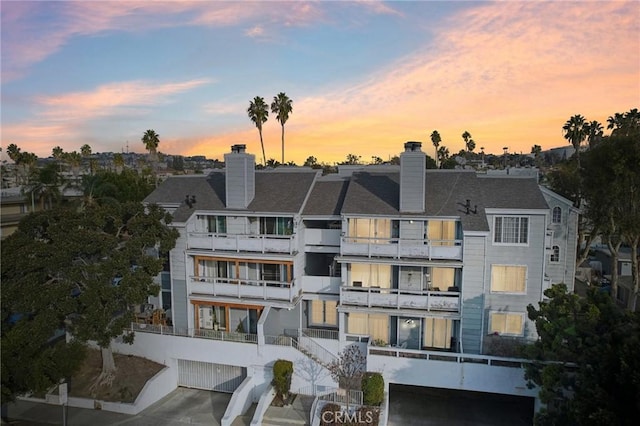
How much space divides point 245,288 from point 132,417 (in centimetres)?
864

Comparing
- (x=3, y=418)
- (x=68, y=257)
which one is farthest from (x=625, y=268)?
(x=3, y=418)

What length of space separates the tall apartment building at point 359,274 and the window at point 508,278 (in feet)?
0.18

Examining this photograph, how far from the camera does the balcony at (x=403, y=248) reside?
23.4 m

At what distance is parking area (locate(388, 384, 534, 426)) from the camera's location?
2144cm

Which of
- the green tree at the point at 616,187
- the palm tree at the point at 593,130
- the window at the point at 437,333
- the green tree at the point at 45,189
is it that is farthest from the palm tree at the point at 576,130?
the green tree at the point at 45,189

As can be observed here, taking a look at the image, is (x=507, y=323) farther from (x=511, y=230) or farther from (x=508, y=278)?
(x=511, y=230)

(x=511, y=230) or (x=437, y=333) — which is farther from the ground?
(x=511, y=230)

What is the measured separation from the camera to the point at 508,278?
928 inches

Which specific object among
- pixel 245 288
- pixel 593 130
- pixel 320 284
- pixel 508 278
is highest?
pixel 593 130

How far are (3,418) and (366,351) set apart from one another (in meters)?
18.6

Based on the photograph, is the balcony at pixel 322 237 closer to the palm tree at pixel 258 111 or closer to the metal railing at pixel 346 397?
the metal railing at pixel 346 397

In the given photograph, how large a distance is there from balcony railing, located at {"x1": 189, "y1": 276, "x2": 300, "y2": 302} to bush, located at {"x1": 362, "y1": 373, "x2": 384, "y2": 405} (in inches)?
252

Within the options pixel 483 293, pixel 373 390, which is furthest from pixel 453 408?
pixel 483 293

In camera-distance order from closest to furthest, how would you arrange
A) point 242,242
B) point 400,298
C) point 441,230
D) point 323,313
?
point 400,298 → point 441,230 → point 242,242 → point 323,313
